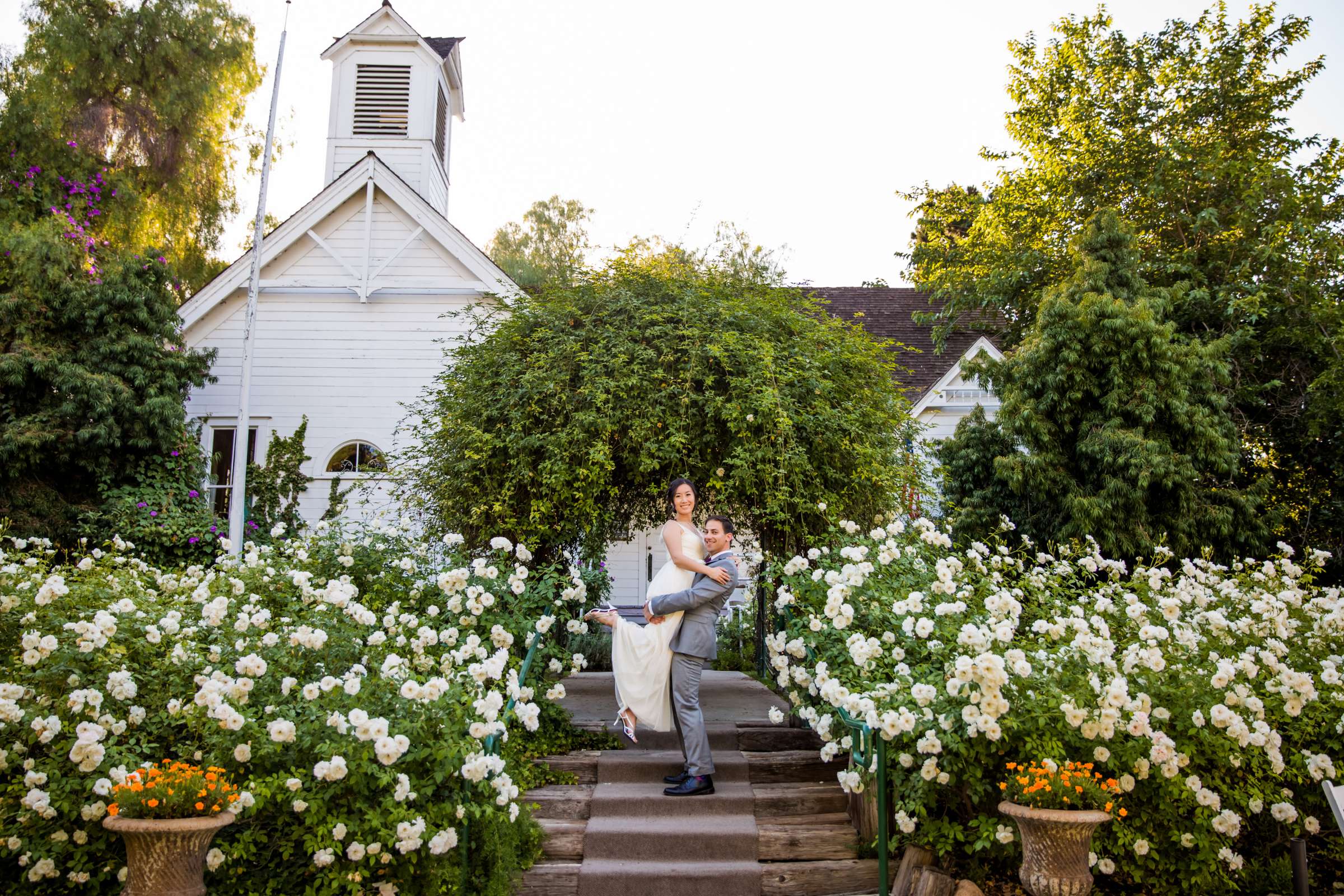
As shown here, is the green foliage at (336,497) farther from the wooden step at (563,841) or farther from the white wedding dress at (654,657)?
the wooden step at (563,841)

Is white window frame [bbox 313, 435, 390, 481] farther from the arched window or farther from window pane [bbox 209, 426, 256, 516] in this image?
window pane [bbox 209, 426, 256, 516]

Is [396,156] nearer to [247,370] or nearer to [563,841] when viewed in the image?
[247,370]

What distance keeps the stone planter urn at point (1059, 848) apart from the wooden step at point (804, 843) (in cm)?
158

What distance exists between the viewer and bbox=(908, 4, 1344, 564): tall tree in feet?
43.1

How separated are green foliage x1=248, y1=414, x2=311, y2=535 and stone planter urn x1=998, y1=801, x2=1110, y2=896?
10.8 metres

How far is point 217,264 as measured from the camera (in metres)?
19.4

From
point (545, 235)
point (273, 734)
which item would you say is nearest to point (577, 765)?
point (273, 734)

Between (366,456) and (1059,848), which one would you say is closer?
(1059,848)

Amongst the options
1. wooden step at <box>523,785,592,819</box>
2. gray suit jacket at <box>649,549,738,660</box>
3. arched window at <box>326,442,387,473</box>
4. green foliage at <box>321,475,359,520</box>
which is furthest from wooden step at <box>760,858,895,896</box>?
arched window at <box>326,442,387,473</box>

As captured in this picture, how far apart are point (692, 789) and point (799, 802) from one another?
2.34 ft

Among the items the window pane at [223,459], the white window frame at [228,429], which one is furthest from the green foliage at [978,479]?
the window pane at [223,459]

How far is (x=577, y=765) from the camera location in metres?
6.19

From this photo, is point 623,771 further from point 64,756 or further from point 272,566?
point 64,756

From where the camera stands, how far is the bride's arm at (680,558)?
585 cm
